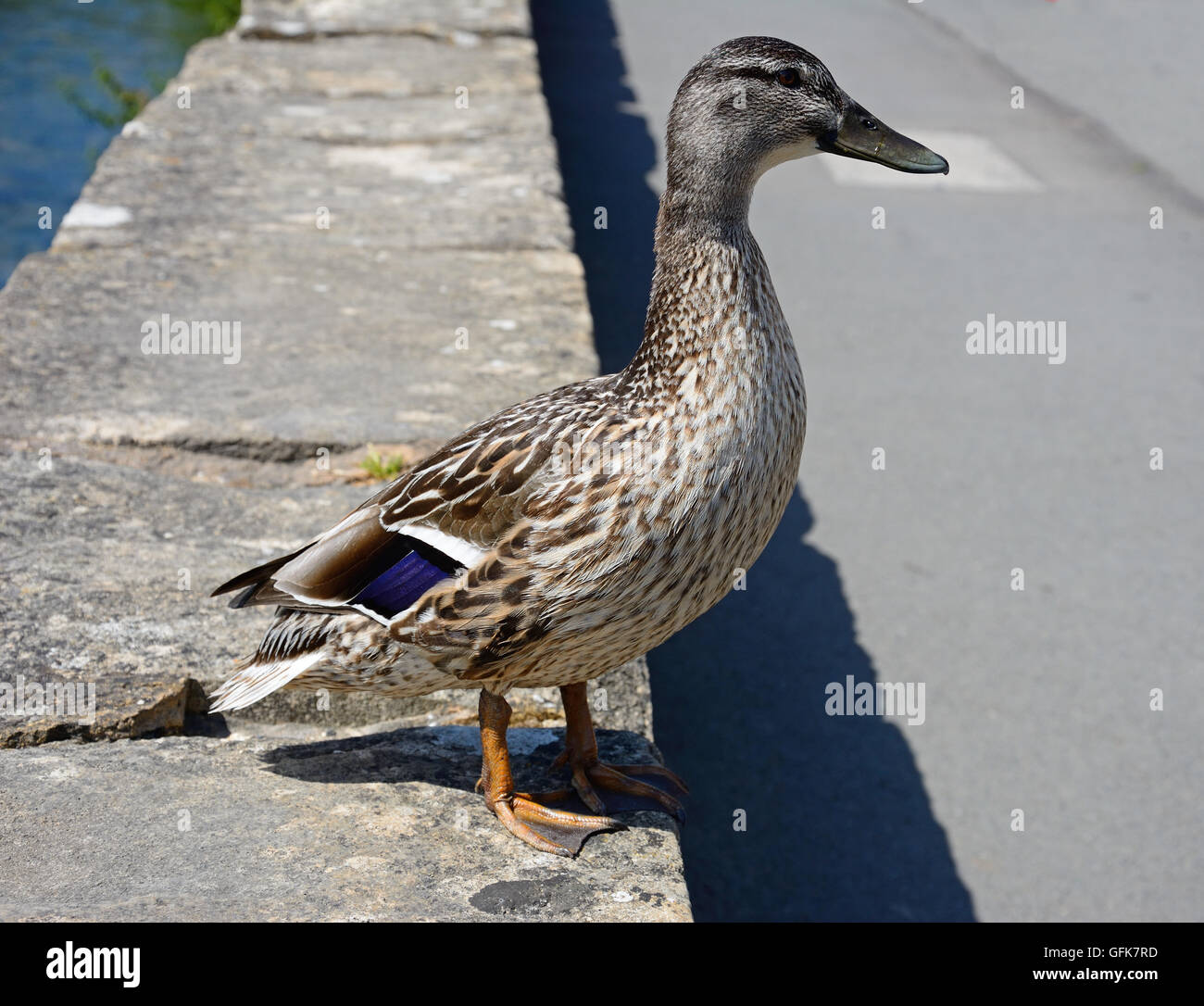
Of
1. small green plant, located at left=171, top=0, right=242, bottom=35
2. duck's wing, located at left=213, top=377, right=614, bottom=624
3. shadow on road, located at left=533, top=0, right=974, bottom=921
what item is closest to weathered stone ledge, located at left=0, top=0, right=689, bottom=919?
duck's wing, located at left=213, top=377, right=614, bottom=624

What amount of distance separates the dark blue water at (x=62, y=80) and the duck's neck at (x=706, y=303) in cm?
624

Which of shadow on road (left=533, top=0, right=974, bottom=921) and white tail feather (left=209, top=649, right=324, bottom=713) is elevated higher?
white tail feather (left=209, top=649, right=324, bottom=713)

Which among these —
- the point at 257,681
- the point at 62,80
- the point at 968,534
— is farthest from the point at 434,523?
the point at 62,80

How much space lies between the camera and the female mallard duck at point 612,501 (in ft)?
7.94

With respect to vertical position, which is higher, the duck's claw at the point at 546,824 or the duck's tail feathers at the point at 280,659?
the duck's tail feathers at the point at 280,659

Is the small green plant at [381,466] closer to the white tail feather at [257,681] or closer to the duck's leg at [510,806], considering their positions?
the white tail feather at [257,681]

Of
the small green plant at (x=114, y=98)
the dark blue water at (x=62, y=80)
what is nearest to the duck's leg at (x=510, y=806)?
the dark blue water at (x=62, y=80)

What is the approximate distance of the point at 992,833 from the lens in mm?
4191

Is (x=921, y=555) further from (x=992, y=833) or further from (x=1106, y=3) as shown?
(x=1106, y=3)

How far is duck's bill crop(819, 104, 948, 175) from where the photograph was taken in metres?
2.64

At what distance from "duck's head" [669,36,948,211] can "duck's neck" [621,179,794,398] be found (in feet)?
0.16

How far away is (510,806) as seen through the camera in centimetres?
263

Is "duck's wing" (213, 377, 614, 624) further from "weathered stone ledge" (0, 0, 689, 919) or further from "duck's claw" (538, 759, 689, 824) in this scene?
"duck's claw" (538, 759, 689, 824)
